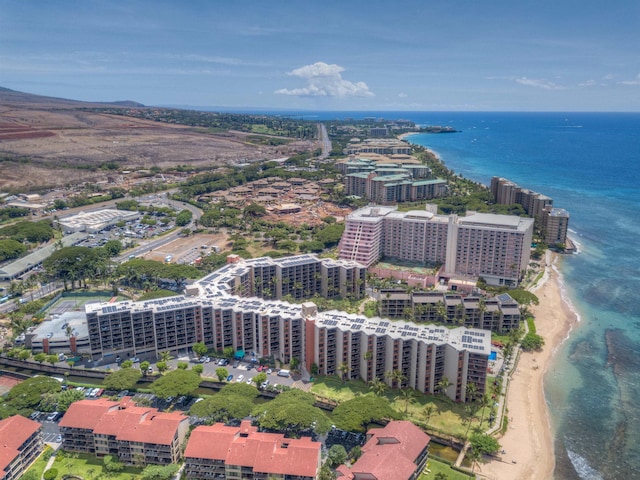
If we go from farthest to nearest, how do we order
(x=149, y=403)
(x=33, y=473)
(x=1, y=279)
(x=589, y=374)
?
(x=1, y=279) → (x=589, y=374) → (x=149, y=403) → (x=33, y=473)

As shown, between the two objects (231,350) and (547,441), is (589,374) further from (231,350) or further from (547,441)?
(231,350)

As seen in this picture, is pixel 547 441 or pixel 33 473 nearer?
pixel 33 473

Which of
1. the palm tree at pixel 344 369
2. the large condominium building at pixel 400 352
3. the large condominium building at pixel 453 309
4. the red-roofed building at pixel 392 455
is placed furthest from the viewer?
the large condominium building at pixel 453 309

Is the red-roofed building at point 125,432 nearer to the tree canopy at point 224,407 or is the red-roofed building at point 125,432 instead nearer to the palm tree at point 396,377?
the tree canopy at point 224,407

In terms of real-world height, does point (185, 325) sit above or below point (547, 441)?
above

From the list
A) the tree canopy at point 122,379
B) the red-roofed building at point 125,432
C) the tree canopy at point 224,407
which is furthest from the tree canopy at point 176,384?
the red-roofed building at point 125,432

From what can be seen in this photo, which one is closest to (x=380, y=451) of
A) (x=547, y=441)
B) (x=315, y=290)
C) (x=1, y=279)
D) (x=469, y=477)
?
(x=469, y=477)
